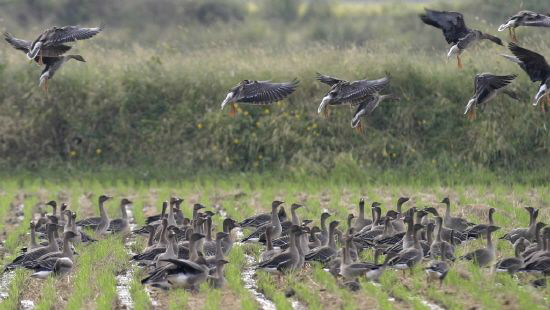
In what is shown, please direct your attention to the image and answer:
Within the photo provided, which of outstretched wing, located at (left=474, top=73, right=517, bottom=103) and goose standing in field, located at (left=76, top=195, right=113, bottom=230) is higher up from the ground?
outstretched wing, located at (left=474, top=73, right=517, bottom=103)

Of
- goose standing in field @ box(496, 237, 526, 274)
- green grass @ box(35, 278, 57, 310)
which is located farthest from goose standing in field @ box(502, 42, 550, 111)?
green grass @ box(35, 278, 57, 310)

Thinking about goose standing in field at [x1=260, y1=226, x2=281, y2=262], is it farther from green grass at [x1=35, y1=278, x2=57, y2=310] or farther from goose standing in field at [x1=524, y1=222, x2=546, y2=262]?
goose standing in field at [x1=524, y1=222, x2=546, y2=262]

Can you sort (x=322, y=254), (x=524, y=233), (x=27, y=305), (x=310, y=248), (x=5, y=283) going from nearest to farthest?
(x=27, y=305) → (x=5, y=283) → (x=322, y=254) → (x=310, y=248) → (x=524, y=233)

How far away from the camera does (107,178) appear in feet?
80.8

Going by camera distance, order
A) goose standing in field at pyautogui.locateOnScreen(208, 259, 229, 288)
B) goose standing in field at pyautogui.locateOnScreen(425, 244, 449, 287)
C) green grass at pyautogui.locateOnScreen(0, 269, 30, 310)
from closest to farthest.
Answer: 1. green grass at pyautogui.locateOnScreen(0, 269, 30, 310)
2. goose standing in field at pyautogui.locateOnScreen(425, 244, 449, 287)
3. goose standing in field at pyautogui.locateOnScreen(208, 259, 229, 288)

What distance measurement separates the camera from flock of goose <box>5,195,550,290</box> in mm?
13391

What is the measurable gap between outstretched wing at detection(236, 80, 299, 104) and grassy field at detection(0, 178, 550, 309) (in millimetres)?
2201

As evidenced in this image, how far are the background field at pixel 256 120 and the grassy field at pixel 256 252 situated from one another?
109 centimetres

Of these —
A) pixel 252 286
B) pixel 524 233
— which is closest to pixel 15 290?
pixel 252 286

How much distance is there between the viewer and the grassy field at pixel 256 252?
12.4 m

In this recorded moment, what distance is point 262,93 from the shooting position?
16672mm

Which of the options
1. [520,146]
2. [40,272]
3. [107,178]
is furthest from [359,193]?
[40,272]

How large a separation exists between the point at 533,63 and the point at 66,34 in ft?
22.0

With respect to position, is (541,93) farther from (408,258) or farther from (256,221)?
(256,221)
